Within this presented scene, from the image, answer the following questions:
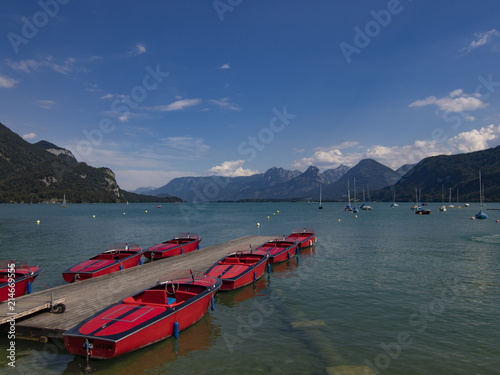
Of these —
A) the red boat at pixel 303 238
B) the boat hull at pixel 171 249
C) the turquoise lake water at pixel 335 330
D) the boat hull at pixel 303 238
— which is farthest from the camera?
the red boat at pixel 303 238

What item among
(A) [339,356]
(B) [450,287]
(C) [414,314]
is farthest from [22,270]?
(B) [450,287]

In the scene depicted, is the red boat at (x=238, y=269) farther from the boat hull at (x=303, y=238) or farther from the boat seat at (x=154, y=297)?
the boat hull at (x=303, y=238)

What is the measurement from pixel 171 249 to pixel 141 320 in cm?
2074

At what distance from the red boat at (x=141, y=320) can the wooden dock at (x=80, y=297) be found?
79.5 inches

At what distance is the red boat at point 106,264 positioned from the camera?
70.1 feet

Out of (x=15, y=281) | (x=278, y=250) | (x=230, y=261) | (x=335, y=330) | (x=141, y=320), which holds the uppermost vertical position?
(x=15, y=281)

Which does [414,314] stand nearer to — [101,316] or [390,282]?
[390,282]

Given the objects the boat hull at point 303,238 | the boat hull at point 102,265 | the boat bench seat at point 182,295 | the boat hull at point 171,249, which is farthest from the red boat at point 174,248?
the boat bench seat at point 182,295

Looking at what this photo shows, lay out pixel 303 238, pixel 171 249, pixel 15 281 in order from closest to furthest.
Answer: pixel 15 281
pixel 171 249
pixel 303 238

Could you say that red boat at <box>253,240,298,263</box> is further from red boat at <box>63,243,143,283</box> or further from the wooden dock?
red boat at <box>63,243,143,283</box>

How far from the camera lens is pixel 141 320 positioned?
12164 millimetres

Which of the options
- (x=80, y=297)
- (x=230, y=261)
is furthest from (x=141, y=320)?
(x=230, y=261)

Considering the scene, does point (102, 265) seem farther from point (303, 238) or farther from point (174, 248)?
point (303, 238)

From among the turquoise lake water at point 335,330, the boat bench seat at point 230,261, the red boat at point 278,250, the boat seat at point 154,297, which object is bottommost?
the turquoise lake water at point 335,330
